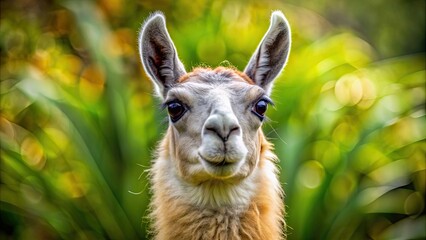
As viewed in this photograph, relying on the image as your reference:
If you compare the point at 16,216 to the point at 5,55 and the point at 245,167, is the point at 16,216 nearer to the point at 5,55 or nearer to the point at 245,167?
the point at 5,55

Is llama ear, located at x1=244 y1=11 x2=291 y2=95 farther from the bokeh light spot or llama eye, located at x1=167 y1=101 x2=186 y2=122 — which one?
the bokeh light spot

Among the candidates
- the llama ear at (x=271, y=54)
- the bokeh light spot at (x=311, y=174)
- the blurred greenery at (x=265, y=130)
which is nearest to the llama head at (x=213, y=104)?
the llama ear at (x=271, y=54)

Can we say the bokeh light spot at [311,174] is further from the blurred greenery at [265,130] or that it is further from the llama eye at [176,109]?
the llama eye at [176,109]

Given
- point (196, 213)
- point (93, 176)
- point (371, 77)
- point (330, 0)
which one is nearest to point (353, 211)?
point (371, 77)

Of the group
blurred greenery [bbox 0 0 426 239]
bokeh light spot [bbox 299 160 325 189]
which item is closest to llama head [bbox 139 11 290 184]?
blurred greenery [bbox 0 0 426 239]

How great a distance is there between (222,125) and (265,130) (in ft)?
10.9

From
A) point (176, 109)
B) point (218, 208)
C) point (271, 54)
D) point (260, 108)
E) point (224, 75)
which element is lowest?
point (218, 208)

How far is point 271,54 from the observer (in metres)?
4.70

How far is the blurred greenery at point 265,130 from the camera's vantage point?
7375 mm

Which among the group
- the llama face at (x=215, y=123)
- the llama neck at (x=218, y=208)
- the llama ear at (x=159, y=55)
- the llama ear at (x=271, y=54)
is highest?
the llama ear at (x=271, y=54)

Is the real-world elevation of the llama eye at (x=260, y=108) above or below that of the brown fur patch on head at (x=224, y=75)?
below

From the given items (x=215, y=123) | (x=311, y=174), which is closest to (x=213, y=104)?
(x=215, y=123)

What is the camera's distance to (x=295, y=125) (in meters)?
7.52

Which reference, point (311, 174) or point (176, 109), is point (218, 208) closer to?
point (176, 109)
